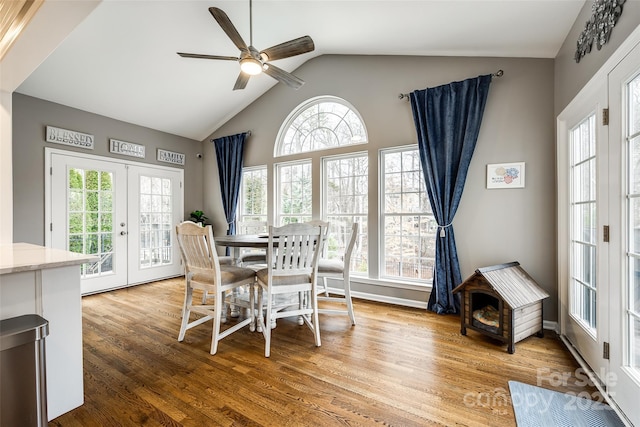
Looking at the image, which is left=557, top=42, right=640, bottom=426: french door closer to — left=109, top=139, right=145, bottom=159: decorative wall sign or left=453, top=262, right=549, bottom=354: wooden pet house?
left=453, top=262, right=549, bottom=354: wooden pet house

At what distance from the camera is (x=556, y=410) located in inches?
62.9

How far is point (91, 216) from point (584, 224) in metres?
5.57

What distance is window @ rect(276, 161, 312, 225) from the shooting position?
4.24 metres

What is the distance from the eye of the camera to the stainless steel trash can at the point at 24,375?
1.25m

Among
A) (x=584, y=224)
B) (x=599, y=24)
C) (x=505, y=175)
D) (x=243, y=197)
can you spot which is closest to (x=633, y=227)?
(x=584, y=224)

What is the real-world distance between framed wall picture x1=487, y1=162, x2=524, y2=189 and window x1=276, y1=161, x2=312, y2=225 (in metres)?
2.30

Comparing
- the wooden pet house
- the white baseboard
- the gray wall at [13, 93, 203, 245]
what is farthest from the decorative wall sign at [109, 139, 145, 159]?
the white baseboard

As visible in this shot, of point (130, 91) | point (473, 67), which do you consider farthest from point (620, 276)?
point (130, 91)

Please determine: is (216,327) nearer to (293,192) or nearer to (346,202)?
(346,202)

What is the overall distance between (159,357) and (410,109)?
348cm

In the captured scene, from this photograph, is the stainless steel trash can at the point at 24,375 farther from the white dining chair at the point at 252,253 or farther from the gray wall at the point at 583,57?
the gray wall at the point at 583,57

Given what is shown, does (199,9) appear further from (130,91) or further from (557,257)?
(557,257)

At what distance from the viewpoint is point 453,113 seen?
3.01m

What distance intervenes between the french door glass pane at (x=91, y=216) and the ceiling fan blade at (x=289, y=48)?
3324 mm
